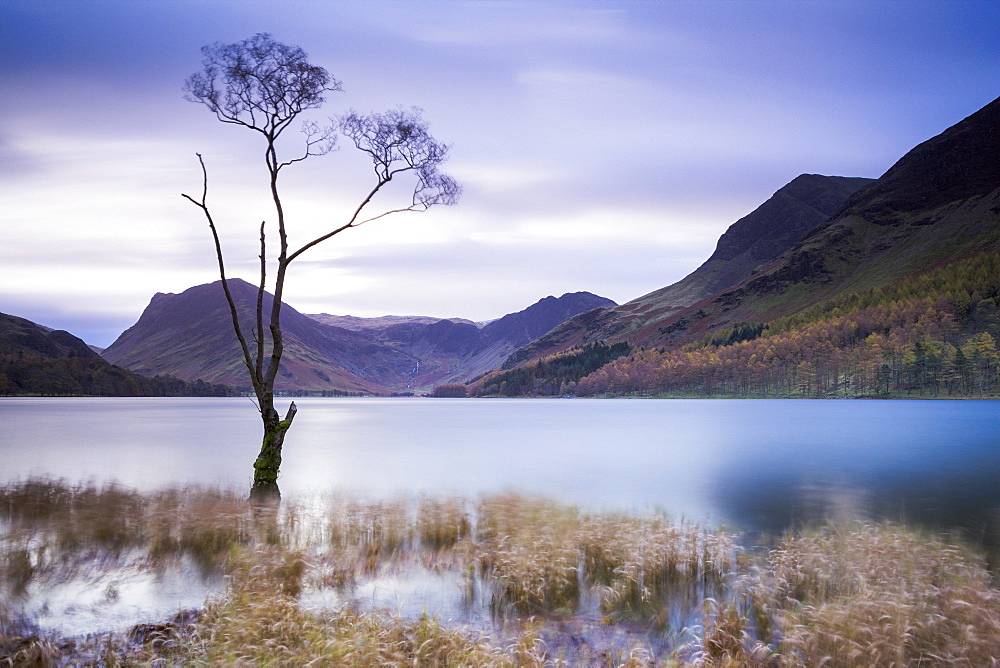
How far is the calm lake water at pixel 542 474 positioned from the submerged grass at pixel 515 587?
2.89 feet

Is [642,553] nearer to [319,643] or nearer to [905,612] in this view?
[905,612]

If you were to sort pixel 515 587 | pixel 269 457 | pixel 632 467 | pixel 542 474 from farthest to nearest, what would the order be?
pixel 632 467 → pixel 542 474 → pixel 269 457 → pixel 515 587

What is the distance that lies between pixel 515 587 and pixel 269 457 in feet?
40.9

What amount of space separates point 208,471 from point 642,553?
3146cm

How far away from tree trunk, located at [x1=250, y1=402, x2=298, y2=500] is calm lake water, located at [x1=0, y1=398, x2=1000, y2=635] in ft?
21.5

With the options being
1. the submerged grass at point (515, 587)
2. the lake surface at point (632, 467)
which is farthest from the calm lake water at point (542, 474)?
the submerged grass at point (515, 587)

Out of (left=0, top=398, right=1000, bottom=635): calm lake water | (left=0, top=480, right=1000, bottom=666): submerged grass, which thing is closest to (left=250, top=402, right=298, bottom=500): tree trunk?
(left=0, top=480, right=1000, bottom=666): submerged grass

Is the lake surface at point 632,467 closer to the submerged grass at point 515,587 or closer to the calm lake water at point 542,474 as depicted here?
the calm lake water at point 542,474

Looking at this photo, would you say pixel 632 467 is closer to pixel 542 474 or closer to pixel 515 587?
pixel 542 474

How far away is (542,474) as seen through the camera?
40750 millimetres

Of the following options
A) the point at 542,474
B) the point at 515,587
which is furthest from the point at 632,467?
the point at 515,587

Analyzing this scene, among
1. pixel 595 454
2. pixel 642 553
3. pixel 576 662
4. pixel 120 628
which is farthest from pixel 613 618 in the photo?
pixel 595 454

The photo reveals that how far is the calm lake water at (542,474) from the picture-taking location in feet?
41.6

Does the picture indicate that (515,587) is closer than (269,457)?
Yes
